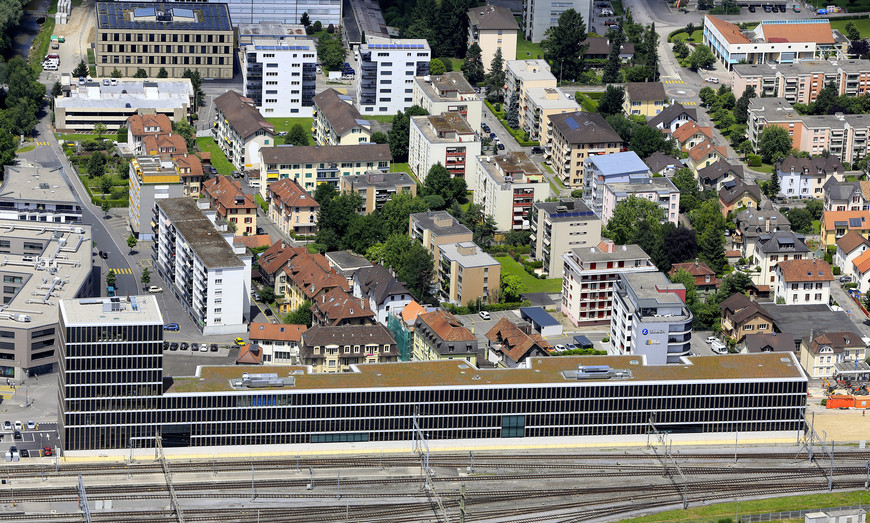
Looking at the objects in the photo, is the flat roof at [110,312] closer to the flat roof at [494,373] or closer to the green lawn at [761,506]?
the flat roof at [494,373]

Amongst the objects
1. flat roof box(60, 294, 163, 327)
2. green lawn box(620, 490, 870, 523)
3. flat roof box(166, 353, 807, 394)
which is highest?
flat roof box(60, 294, 163, 327)

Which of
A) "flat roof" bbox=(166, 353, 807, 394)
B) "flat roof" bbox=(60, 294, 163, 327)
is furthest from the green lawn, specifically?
"flat roof" bbox=(60, 294, 163, 327)

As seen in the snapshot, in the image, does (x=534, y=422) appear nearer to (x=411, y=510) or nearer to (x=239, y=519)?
(x=411, y=510)

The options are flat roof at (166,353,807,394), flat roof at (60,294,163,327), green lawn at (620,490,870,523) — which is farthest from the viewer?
flat roof at (166,353,807,394)

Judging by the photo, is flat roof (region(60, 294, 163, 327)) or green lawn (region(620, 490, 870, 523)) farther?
flat roof (region(60, 294, 163, 327))

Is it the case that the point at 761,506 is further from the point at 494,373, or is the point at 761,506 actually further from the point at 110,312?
the point at 110,312

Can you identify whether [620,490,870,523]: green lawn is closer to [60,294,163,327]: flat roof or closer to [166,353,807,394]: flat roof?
[166,353,807,394]: flat roof

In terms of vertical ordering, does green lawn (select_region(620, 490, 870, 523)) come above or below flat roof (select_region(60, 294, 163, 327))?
below
